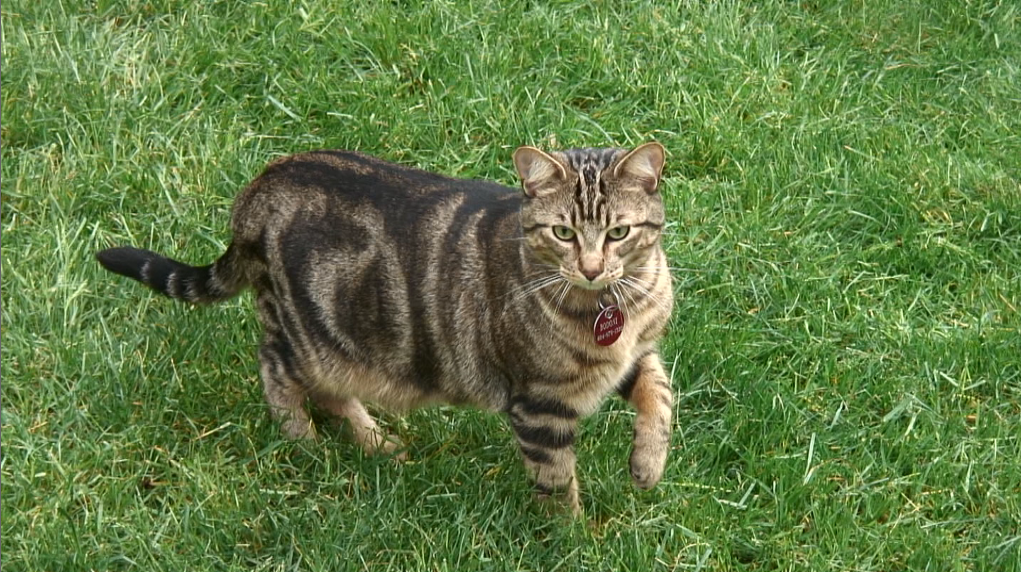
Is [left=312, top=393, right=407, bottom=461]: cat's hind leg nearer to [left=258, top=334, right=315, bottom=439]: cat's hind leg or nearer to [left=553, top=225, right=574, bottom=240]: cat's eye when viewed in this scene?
[left=258, top=334, right=315, bottom=439]: cat's hind leg

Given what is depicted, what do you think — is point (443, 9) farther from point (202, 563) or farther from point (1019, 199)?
point (202, 563)

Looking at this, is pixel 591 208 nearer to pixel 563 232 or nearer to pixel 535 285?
pixel 563 232

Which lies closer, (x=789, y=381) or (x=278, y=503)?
(x=278, y=503)

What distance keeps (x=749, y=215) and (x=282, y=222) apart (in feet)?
6.99

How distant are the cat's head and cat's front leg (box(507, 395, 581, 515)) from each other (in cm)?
46

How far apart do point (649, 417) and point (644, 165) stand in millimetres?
875

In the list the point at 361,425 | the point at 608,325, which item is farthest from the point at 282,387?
the point at 608,325

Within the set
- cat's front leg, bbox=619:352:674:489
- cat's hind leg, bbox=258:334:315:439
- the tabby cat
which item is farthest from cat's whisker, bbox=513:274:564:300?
cat's hind leg, bbox=258:334:315:439

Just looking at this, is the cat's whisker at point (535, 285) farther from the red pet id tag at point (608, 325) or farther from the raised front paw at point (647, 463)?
the raised front paw at point (647, 463)

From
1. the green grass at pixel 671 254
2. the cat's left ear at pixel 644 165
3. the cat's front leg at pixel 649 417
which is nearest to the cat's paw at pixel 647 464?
the cat's front leg at pixel 649 417

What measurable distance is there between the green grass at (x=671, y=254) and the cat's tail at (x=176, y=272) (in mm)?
331

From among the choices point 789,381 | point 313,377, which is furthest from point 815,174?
point 313,377

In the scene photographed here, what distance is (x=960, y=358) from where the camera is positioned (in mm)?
5285

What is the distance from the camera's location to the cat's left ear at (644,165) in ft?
14.1
